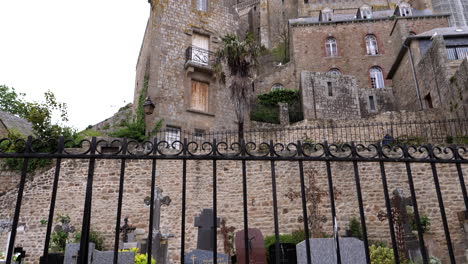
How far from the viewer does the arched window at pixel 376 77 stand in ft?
87.4

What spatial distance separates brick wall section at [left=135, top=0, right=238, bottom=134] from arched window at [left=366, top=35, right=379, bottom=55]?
43.7ft

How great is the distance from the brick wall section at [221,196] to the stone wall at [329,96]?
9.24 m

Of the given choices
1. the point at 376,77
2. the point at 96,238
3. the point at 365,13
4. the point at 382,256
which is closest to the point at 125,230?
the point at 96,238

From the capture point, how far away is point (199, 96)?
1841cm

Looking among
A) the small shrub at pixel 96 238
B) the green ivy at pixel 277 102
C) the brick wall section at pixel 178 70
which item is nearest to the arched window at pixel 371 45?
the green ivy at pixel 277 102

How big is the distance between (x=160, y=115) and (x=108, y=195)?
5.50 meters

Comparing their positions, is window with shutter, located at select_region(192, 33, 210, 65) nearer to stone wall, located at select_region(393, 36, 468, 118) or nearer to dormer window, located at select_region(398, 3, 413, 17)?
stone wall, located at select_region(393, 36, 468, 118)

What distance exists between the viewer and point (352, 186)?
38.4 ft

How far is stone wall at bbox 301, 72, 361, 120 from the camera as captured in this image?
2091 centimetres

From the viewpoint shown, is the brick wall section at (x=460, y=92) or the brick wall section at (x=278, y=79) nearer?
the brick wall section at (x=460, y=92)

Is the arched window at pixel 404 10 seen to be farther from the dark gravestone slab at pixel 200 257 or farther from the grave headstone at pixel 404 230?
the dark gravestone slab at pixel 200 257

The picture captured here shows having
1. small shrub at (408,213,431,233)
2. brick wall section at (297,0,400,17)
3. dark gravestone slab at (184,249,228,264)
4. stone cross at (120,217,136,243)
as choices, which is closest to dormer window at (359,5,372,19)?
brick wall section at (297,0,400,17)

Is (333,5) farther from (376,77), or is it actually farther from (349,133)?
(349,133)

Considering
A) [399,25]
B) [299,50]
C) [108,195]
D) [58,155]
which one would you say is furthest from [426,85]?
[58,155]
